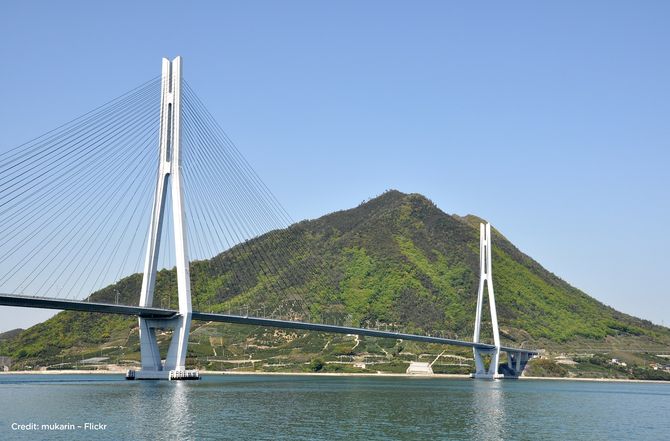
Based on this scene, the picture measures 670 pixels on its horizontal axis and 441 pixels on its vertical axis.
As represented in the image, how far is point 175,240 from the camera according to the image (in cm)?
5772

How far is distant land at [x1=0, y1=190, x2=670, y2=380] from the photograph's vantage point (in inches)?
4675

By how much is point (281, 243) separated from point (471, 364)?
4162 centimetres

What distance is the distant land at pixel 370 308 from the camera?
390ft

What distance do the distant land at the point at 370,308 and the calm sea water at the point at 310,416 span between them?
59353mm

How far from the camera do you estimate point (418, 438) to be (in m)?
32.6

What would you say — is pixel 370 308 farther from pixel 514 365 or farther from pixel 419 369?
pixel 514 365

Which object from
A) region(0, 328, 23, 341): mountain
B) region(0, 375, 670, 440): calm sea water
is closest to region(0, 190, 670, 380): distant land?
region(0, 328, 23, 341): mountain

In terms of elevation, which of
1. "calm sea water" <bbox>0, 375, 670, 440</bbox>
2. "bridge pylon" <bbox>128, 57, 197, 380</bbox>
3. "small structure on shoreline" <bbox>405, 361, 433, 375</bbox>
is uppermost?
"bridge pylon" <bbox>128, 57, 197, 380</bbox>

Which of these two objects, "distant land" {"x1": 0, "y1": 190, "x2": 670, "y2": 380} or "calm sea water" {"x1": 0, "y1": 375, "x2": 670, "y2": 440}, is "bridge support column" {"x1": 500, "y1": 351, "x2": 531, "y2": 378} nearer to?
"distant land" {"x1": 0, "y1": 190, "x2": 670, "y2": 380}

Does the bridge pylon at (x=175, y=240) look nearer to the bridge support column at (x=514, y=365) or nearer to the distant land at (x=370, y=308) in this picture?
the distant land at (x=370, y=308)

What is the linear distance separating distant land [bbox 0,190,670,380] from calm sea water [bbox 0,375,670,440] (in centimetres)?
5935

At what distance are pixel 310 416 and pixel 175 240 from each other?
22.3 meters

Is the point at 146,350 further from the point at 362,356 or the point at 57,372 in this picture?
the point at 362,356

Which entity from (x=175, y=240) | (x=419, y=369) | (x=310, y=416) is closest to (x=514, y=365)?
(x=419, y=369)
